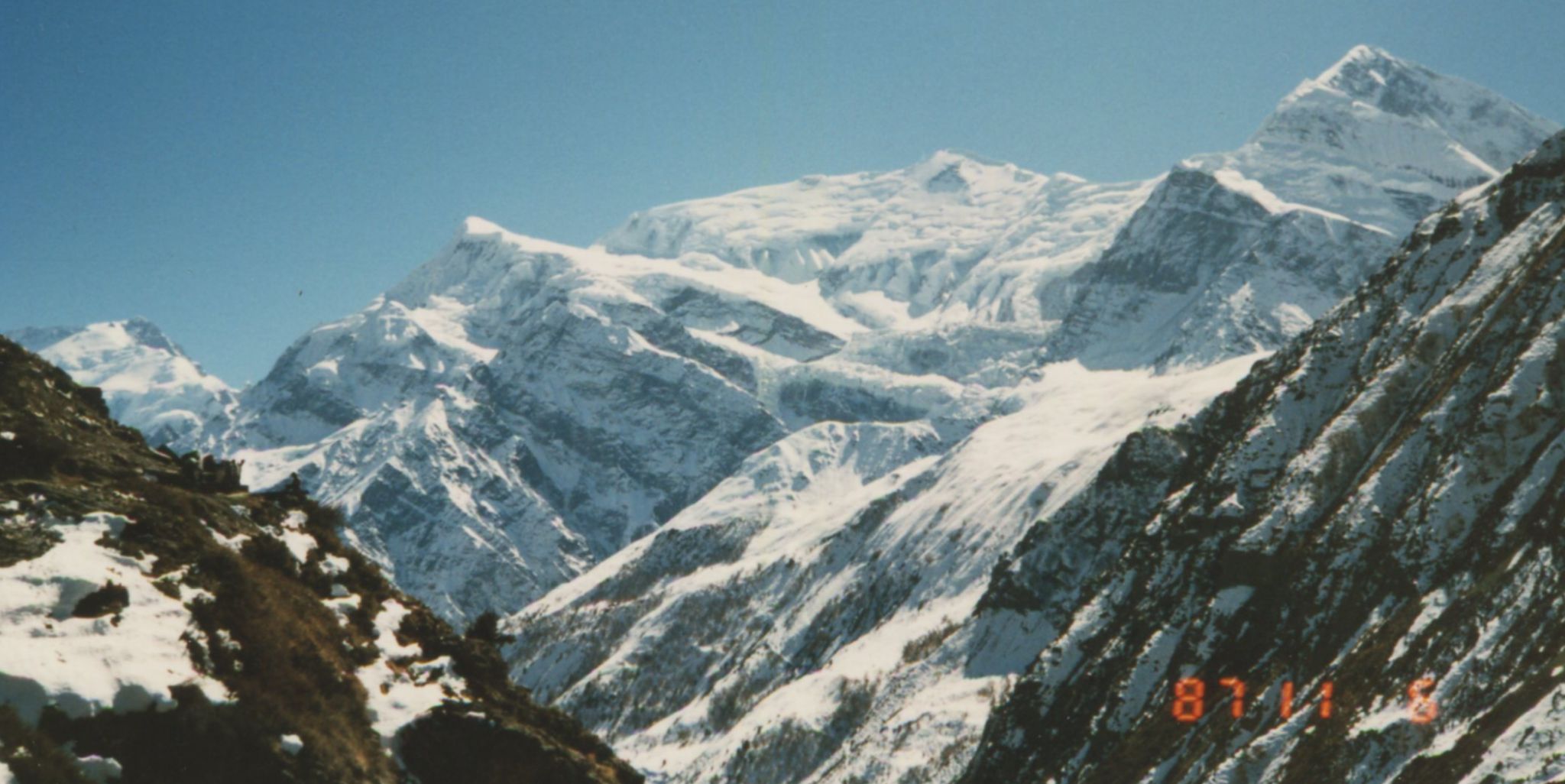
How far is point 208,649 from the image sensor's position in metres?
27.5

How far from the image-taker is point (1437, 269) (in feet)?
480

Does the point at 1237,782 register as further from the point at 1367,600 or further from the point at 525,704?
the point at 525,704

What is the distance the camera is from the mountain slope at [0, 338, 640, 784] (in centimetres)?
2478

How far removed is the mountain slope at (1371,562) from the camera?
276 ft

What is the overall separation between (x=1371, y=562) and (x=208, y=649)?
108105 mm

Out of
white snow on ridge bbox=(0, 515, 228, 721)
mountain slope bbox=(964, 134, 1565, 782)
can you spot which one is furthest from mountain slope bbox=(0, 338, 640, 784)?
mountain slope bbox=(964, 134, 1565, 782)

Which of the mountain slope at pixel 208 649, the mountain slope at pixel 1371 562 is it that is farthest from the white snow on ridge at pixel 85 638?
the mountain slope at pixel 1371 562

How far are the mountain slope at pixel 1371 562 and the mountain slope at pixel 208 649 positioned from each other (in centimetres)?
5721

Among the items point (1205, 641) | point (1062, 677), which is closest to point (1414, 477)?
point (1205, 641)

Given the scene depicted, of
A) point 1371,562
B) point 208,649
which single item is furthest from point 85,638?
point 1371,562

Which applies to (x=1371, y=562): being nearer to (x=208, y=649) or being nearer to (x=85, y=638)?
(x=208, y=649)

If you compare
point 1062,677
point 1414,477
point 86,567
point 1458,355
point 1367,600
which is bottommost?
point 1062,677

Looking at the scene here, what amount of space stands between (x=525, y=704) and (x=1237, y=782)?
3078 inches

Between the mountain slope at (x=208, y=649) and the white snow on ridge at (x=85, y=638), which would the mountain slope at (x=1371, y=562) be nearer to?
the mountain slope at (x=208, y=649)
